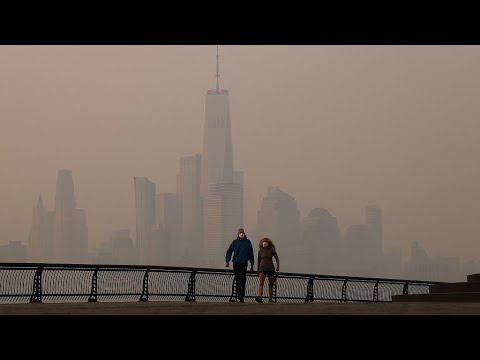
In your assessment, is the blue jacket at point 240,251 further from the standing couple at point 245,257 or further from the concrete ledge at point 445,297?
the concrete ledge at point 445,297

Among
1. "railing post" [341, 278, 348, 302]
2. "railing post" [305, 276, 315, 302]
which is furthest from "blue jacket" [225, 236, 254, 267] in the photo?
"railing post" [341, 278, 348, 302]

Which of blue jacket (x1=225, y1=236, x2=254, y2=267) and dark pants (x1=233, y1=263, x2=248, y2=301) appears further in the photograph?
dark pants (x1=233, y1=263, x2=248, y2=301)

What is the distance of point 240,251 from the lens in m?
23.9

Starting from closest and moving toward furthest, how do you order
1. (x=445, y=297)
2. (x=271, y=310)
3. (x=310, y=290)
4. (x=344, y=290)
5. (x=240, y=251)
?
(x=271, y=310) < (x=445, y=297) < (x=240, y=251) < (x=310, y=290) < (x=344, y=290)

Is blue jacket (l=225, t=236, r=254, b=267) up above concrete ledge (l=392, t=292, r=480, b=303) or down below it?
above

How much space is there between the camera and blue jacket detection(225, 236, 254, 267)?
78.1 feet

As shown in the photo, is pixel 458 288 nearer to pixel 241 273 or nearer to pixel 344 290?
pixel 241 273

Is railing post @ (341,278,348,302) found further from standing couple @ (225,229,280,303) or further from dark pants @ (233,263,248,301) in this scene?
dark pants @ (233,263,248,301)

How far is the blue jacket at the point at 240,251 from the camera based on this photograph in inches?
938

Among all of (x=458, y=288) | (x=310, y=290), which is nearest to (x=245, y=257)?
(x=458, y=288)

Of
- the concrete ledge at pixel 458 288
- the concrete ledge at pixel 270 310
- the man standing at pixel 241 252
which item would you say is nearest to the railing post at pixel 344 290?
the concrete ledge at pixel 458 288

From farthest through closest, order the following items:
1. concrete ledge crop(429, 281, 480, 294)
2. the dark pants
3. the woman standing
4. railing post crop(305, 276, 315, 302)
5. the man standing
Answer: railing post crop(305, 276, 315, 302) < the woman standing < the dark pants < the man standing < concrete ledge crop(429, 281, 480, 294)
